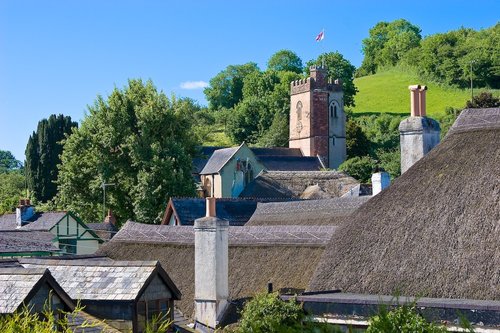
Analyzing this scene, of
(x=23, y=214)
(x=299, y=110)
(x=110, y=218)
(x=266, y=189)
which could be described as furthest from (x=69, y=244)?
(x=299, y=110)

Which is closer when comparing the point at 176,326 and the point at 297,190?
the point at 176,326

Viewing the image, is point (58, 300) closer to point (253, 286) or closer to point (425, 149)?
point (253, 286)

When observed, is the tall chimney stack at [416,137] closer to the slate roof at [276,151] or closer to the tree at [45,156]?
the slate roof at [276,151]

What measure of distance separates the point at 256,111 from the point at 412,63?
3072 cm

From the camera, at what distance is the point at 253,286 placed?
2561 centimetres

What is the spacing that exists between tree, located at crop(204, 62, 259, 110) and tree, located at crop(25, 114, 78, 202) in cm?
5952

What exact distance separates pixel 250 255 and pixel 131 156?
24.1 m

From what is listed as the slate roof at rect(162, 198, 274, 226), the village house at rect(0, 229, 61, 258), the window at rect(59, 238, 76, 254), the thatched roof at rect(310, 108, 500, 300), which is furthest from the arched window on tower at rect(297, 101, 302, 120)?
the thatched roof at rect(310, 108, 500, 300)

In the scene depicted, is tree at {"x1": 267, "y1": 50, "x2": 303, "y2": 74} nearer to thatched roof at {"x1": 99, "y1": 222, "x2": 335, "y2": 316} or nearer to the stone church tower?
the stone church tower

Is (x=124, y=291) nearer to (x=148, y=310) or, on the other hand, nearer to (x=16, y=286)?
(x=148, y=310)

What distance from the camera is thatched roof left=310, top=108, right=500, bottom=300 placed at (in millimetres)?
18719

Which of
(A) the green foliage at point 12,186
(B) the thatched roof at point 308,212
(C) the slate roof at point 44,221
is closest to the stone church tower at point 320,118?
(A) the green foliage at point 12,186

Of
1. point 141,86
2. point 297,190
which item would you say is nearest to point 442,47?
point 297,190

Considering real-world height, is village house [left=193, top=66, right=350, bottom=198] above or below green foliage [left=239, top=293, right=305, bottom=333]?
above
